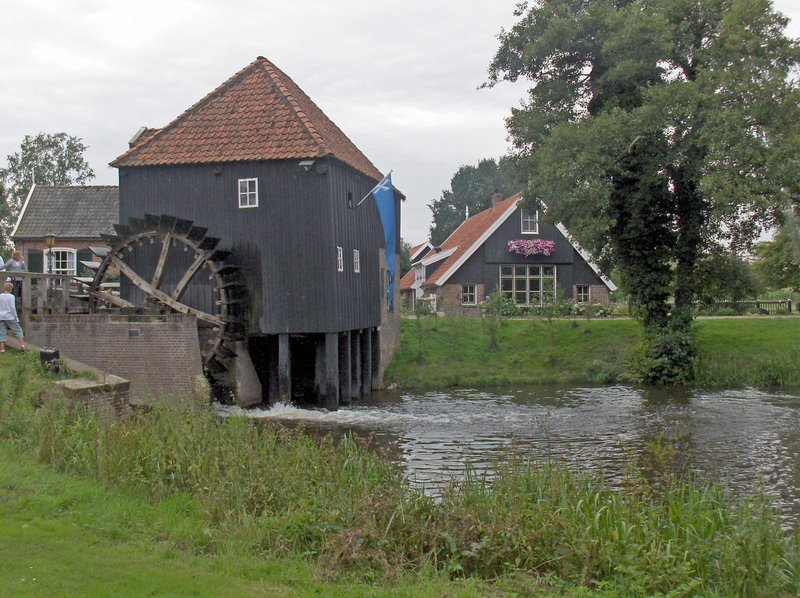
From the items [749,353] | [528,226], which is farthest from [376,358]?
[528,226]

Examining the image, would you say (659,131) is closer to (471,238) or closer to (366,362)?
(366,362)

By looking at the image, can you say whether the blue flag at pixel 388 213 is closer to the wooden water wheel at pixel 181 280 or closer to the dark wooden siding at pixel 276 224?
the dark wooden siding at pixel 276 224

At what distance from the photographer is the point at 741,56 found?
21172 mm

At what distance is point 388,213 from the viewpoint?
22562 millimetres

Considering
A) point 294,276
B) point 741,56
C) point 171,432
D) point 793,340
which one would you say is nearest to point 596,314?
point 793,340

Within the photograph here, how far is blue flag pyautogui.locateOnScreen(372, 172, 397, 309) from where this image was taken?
69.7 ft

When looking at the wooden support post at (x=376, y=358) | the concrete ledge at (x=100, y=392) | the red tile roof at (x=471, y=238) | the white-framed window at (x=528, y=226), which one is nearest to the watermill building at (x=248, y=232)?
the wooden support post at (x=376, y=358)

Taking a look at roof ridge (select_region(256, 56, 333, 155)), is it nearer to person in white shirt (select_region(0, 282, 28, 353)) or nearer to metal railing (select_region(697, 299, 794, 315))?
person in white shirt (select_region(0, 282, 28, 353))

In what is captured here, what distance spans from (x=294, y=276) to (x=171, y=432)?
34.6ft

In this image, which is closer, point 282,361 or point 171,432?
point 171,432

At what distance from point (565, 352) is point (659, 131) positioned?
8430 millimetres

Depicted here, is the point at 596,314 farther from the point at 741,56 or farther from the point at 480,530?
the point at 480,530

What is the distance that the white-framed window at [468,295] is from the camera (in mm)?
37656

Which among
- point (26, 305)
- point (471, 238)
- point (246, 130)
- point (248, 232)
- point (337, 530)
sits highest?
point (246, 130)
